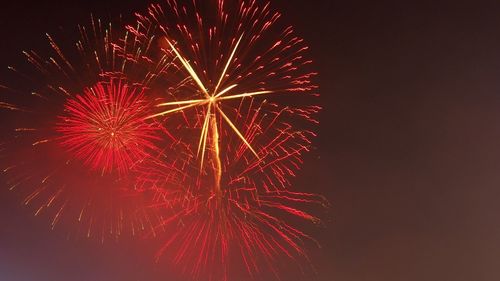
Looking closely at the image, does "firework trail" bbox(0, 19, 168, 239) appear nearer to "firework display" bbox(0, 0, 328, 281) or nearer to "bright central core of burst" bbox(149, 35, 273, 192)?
"firework display" bbox(0, 0, 328, 281)

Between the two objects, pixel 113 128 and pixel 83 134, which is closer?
pixel 113 128

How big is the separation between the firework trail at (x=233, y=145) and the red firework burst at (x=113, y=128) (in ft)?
0.28

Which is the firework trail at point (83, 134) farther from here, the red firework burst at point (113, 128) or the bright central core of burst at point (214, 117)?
the bright central core of burst at point (214, 117)

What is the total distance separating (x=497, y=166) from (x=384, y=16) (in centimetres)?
90

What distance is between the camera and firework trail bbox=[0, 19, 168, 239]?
2.53m

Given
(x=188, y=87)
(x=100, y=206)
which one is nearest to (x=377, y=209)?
(x=188, y=87)

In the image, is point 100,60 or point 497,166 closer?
point 497,166

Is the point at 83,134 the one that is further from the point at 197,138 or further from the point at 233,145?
the point at 233,145

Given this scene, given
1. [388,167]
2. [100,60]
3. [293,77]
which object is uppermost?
[100,60]

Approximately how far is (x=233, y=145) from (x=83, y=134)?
756mm

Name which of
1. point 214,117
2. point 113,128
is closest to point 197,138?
point 214,117

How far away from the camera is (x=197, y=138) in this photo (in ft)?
8.24

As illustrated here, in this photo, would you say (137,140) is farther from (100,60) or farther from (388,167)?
(388,167)

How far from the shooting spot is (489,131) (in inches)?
98.1
